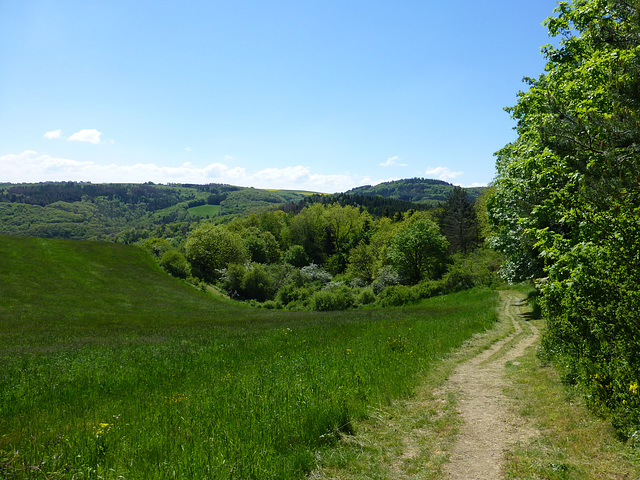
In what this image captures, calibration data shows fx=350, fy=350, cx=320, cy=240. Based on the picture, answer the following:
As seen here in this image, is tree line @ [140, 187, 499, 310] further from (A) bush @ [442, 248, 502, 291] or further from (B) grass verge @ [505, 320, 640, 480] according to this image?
(B) grass verge @ [505, 320, 640, 480]

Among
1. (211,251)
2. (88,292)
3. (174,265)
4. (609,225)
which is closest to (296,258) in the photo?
(211,251)

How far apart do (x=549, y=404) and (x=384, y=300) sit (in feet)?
122

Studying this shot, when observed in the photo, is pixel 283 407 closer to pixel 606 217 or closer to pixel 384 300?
pixel 606 217

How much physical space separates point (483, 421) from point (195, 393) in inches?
252

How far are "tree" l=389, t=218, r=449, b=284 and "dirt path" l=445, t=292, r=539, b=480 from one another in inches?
1504

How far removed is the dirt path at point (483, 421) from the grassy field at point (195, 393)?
4.11ft

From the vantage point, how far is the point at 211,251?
248ft

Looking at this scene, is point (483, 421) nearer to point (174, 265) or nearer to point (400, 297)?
point (400, 297)

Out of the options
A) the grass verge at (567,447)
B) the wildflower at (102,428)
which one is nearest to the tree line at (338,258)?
the grass verge at (567,447)

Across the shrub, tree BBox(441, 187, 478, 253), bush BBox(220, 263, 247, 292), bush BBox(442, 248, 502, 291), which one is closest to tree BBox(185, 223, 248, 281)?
bush BBox(220, 263, 247, 292)

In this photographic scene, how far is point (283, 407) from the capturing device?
23.4 feet

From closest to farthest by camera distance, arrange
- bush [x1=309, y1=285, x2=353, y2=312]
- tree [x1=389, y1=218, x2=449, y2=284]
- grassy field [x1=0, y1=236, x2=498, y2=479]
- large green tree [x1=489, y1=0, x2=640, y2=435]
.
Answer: grassy field [x1=0, y1=236, x2=498, y2=479] < large green tree [x1=489, y1=0, x2=640, y2=435] < bush [x1=309, y1=285, x2=353, y2=312] < tree [x1=389, y1=218, x2=449, y2=284]

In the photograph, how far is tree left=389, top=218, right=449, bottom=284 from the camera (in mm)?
49656

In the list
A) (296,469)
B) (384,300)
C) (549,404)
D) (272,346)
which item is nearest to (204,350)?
(272,346)
